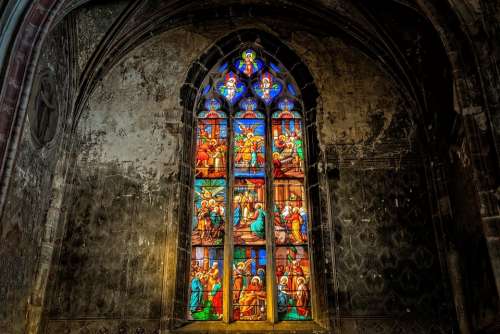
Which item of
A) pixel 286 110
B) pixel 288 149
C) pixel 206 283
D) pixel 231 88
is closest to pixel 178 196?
pixel 206 283

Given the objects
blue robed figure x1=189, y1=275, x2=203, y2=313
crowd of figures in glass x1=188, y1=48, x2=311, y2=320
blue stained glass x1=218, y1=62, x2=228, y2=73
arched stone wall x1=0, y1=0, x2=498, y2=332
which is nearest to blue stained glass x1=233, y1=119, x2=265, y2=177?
crowd of figures in glass x1=188, y1=48, x2=311, y2=320

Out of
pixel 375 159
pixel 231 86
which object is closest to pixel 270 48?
pixel 231 86

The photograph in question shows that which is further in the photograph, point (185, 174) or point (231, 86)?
point (231, 86)

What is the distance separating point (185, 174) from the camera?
849 centimetres

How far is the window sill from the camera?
291 inches

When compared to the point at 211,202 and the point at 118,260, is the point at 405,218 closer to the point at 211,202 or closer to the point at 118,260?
the point at 211,202

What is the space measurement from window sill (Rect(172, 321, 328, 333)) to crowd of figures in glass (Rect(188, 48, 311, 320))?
→ 13 cm

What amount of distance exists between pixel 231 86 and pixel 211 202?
7.45 feet

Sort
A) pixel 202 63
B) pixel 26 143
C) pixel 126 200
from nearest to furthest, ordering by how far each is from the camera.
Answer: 1. pixel 26 143
2. pixel 126 200
3. pixel 202 63

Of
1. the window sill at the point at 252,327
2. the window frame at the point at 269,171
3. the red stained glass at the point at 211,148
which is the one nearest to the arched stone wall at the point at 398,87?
the window frame at the point at 269,171

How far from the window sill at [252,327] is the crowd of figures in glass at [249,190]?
13 cm

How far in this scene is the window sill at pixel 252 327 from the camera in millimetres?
7379

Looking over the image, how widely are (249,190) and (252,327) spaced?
86.6 inches

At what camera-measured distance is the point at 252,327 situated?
24.6 ft
